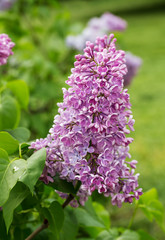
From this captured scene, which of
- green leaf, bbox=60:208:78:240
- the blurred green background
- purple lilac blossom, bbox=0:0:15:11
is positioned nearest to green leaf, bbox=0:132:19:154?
green leaf, bbox=60:208:78:240

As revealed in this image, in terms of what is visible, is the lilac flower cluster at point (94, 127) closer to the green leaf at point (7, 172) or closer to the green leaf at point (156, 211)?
the green leaf at point (7, 172)

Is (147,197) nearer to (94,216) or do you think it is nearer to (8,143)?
(94,216)

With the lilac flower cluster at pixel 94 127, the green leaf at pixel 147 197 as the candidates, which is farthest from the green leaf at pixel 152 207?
the lilac flower cluster at pixel 94 127

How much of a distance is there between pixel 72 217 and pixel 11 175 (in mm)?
237

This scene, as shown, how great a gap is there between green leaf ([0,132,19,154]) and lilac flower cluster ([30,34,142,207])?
39mm

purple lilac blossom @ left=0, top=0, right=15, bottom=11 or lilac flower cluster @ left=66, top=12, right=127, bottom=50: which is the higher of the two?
purple lilac blossom @ left=0, top=0, right=15, bottom=11

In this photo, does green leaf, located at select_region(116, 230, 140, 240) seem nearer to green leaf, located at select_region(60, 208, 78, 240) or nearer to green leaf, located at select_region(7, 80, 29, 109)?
green leaf, located at select_region(60, 208, 78, 240)

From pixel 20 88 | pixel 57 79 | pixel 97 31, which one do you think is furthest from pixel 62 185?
pixel 57 79

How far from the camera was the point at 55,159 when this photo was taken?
63 centimetres

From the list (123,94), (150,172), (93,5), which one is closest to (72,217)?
(123,94)

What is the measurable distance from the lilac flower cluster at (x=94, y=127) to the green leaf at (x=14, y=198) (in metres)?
0.04

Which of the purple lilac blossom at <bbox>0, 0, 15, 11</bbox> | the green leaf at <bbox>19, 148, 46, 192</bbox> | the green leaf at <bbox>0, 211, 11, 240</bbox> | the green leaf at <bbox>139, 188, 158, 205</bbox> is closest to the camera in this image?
the green leaf at <bbox>19, 148, 46, 192</bbox>

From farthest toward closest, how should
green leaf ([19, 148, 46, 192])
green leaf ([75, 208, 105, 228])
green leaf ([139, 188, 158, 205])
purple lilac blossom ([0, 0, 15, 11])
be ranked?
purple lilac blossom ([0, 0, 15, 11]) < green leaf ([139, 188, 158, 205]) < green leaf ([75, 208, 105, 228]) < green leaf ([19, 148, 46, 192])

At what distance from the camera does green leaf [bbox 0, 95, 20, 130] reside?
89 cm
